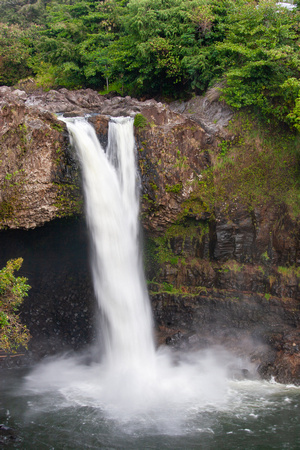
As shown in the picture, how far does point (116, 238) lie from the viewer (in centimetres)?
1500

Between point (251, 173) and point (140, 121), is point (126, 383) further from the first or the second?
point (140, 121)

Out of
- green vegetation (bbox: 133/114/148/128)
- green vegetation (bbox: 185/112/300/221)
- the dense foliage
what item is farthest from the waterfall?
the dense foliage

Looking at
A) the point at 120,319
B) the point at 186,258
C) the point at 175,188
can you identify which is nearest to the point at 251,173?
the point at 175,188

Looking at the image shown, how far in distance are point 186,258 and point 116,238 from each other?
10.7 ft

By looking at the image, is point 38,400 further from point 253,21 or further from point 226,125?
point 253,21

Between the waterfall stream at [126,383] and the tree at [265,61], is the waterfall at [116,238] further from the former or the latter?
the tree at [265,61]

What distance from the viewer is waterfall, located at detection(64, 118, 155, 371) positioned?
14289 millimetres

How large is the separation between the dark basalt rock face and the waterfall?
46 centimetres

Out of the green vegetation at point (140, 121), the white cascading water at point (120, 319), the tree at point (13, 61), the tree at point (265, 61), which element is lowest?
the white cascading water at point (120, 319)

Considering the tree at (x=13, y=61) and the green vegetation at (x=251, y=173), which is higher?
the tree at (x=13, y=61)

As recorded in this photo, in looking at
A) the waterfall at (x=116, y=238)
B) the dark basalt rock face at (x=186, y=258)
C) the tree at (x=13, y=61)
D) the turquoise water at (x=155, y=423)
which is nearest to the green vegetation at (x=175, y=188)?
the dark basalt rock face at (x=186, y=258)

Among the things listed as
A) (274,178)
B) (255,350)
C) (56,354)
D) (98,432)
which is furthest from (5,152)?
(255,350)

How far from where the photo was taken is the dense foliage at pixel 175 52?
15016mm

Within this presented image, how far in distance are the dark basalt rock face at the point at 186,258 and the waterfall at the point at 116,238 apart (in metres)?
0.46
